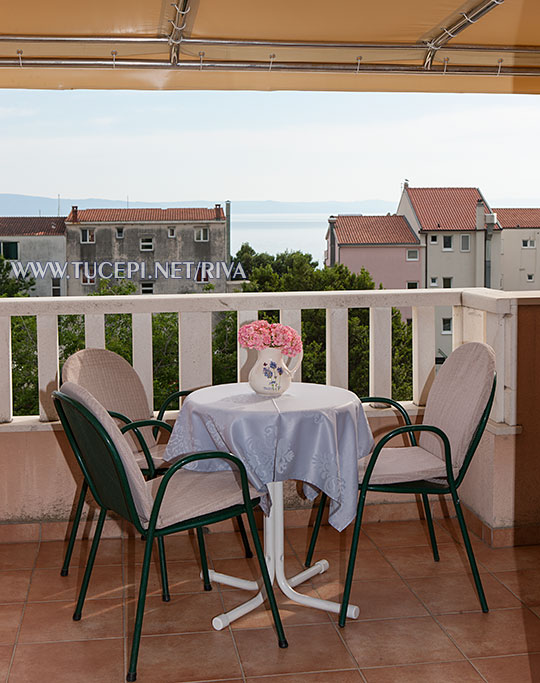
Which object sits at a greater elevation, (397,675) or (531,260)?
(531,260)

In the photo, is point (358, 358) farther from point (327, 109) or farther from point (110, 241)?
point (327, 109)

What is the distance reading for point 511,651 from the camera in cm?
285

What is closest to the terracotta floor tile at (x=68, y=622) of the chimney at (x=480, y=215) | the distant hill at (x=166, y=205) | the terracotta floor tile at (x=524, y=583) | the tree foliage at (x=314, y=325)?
the terracotta floor tile at (x=524, y=583)

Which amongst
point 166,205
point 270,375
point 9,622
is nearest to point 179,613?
point 9,622

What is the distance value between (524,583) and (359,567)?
679 mm

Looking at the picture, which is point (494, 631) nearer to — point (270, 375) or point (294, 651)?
point (294, 651)

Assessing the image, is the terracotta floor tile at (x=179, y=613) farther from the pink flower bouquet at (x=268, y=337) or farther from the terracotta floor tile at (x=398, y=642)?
the pink flower bouquet at (x=268, y=337)

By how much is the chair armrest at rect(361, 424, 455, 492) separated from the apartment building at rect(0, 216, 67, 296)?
4501cm

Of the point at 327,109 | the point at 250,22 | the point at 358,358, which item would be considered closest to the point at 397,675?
the point at 250,22

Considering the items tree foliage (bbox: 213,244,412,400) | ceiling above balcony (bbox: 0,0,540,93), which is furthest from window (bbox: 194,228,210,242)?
ceiling above balcony (bbox: 0,0,540,93)

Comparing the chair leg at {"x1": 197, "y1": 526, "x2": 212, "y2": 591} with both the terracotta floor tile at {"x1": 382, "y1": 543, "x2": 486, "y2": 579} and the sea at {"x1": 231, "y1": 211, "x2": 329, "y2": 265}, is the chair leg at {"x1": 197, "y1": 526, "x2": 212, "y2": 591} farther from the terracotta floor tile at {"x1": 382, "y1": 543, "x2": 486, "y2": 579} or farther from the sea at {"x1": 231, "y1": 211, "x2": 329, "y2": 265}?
the sea at {"x1": 231, "y1": 211, "x2": 329, "y2": 265}

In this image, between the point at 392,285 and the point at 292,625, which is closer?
the point at 292,625

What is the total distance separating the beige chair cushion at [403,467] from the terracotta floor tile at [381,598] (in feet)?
1.59

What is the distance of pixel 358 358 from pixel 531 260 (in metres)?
22.1
